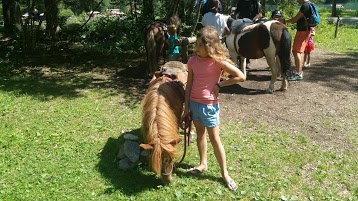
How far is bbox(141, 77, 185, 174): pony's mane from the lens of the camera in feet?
9.72

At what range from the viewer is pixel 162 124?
10.3 feet

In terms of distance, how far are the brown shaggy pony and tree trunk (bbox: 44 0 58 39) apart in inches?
286

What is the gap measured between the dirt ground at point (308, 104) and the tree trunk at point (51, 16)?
237 inches

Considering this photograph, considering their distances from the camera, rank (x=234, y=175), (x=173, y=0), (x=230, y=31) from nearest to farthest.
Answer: (x=234, y=175) < (x=230, y=31) < (x=173, y=0)

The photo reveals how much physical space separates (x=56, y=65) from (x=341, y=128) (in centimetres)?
741

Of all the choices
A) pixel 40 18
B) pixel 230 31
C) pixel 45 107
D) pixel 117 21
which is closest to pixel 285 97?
pixel 230 31

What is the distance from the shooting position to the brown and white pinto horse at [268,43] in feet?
20.4

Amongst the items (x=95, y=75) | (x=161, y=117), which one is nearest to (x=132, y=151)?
(x=161, y=117)

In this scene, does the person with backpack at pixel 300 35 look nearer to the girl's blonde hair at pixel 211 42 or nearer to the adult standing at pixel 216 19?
the adult standing at pixel 216 19

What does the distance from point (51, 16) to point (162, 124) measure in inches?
330

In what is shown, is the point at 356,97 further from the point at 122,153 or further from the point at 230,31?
the point at 122,153

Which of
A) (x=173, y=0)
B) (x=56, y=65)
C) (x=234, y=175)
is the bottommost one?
(x=234, y=175)

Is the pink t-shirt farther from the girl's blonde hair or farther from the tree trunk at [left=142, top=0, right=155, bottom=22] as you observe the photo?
the tree trunk at [left=142, top=0, right=155, bottom=22]

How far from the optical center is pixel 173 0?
28.9 feet
